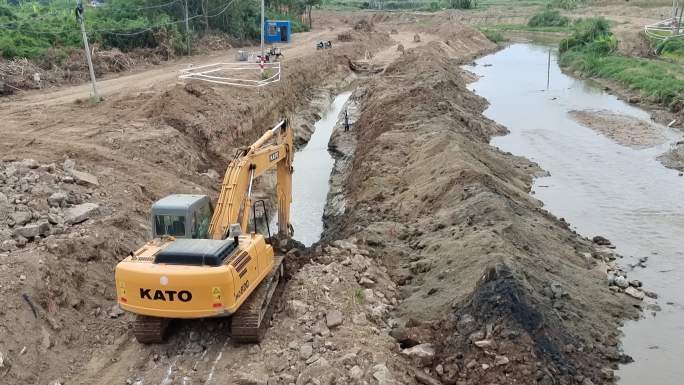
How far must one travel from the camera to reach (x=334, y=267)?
12766 millimetres

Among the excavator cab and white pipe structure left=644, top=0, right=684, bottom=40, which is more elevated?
white pipe structure left=644, top=0, right=684, bottom=40

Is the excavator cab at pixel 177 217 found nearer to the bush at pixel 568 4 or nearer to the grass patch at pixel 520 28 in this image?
the grass patch at pixel 520 28

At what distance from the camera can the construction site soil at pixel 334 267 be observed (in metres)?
9.79

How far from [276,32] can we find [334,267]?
1830 inches

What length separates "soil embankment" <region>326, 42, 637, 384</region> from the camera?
9.73 metres

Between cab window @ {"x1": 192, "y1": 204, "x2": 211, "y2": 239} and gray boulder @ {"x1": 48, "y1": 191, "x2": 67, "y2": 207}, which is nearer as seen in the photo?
cab window @ {"x1": 192, "y1": 204, "x2": 211, "y2": 239}

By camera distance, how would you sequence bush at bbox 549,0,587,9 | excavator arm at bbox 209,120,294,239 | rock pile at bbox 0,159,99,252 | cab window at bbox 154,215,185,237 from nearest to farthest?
cab window at bbox 154,215,185,237 → excavator arm at bbox 209,120,294,239 → rock pile at bbox 0,159,99,252 → bush at bbox 549,0,587,9

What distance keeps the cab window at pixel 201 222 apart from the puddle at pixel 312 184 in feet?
23.9

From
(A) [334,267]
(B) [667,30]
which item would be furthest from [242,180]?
(B) [667,30]

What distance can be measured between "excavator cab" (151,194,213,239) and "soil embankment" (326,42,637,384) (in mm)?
4330

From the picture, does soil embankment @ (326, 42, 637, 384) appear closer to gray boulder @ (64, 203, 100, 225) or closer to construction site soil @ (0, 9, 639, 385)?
construction site soil @ (0, 9, 639, 385)

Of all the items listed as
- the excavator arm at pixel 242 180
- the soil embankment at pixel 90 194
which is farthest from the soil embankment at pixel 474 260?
the soil embankment at pixel 90 194

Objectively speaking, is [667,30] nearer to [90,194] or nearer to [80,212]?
[90,194]

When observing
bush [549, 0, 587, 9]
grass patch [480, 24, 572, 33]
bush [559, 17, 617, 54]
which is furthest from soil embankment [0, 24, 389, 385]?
bush [549, 0, 587, 9]
